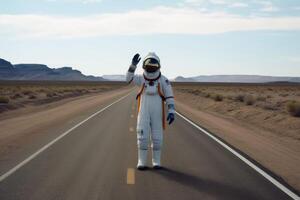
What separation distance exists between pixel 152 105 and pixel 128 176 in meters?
1.67

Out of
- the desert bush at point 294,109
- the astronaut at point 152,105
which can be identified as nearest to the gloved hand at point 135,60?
the astronaut at point 152,105

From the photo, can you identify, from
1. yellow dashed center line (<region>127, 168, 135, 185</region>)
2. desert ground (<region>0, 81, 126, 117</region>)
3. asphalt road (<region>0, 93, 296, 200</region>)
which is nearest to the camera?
asphalt road (<region>0, 93, 296, 200</region>)

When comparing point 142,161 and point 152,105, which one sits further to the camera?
point 152,105

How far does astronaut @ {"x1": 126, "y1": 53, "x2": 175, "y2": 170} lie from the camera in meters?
10.0

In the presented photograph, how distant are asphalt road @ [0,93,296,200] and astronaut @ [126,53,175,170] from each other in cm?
45

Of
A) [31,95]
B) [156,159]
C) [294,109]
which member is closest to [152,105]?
[156,159]

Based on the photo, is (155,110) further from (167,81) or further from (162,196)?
(162,196)

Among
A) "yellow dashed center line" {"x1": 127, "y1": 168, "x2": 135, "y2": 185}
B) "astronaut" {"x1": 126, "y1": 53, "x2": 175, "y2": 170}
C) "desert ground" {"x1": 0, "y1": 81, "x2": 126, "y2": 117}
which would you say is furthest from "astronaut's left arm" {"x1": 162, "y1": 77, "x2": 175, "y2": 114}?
"desert ground" {"x1": 0, "y1": 81, "x2": 126, "y2": 117}

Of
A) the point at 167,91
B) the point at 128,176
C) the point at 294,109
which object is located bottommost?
the point at 294,109

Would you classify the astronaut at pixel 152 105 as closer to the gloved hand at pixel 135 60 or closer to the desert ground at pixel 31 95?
the gloved hand at pixel 135 60

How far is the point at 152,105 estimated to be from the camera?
10203 millimetres

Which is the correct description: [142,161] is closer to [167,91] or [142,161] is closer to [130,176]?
[130,176]

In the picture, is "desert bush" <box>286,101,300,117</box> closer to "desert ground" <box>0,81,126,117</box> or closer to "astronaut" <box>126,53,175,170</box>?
"desert ground" <box>0,81,126,117</box>

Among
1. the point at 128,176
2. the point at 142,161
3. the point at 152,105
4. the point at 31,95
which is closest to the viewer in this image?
the point at 128,176
